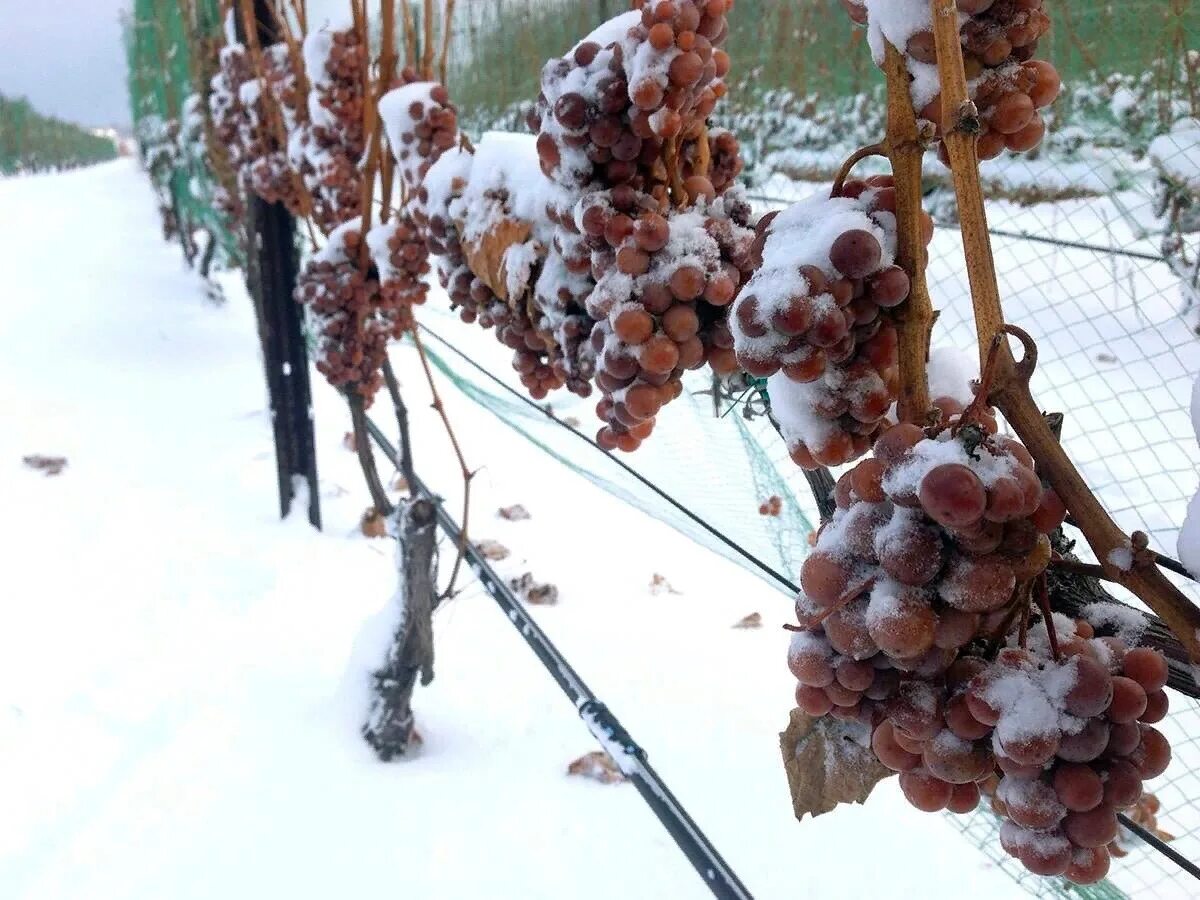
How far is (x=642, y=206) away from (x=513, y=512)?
6.51ft

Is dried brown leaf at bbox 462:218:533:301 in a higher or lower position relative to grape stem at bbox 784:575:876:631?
higher

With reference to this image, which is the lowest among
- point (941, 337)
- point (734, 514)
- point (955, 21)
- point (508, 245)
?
point (941, 337)

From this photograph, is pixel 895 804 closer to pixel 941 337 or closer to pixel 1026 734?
pixel 1026 734

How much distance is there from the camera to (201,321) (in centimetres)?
474

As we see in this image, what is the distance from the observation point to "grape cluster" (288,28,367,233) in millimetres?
1385

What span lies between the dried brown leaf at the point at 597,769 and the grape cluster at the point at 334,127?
3.36 feet

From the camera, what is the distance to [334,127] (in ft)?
4.74

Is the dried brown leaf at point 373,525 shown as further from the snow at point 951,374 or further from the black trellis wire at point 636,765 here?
the snow at point 951,374

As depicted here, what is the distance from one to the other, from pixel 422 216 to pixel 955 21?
0.58 meters

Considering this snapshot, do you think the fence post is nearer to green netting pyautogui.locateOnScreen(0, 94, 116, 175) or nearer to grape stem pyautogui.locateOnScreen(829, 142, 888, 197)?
grape stem pyautogui.locateOnScreen(829, 142, 888, 197)

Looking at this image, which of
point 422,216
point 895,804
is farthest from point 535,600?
point 422,216

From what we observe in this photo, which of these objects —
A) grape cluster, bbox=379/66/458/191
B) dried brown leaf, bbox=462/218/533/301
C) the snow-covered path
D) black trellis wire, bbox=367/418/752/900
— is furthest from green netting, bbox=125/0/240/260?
dried brown leaf, bbox=462/218/533/301

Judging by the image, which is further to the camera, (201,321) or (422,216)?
(201,321)

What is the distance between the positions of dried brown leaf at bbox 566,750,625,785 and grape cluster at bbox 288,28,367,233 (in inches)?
40.3
